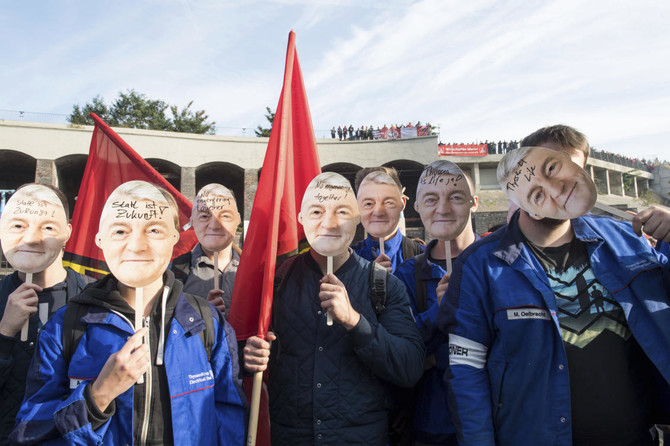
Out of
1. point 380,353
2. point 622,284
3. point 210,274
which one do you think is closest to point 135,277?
point 380,353

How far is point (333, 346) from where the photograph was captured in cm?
239

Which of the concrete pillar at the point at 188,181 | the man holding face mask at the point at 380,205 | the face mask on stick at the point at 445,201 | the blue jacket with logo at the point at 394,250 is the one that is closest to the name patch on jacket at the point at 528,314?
the face mask on stick at the point at 445,201

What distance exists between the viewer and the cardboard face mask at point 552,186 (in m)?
2.16

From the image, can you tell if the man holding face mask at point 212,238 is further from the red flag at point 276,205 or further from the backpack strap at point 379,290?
the backpack strap at point 379,290

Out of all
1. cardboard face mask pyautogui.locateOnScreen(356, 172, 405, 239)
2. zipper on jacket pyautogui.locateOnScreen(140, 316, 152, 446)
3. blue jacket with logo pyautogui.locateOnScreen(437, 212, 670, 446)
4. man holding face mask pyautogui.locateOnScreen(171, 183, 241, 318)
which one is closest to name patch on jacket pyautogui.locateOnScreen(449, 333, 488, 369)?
blue jacket with logo pyautogui.locateOnScreen(437, 212, 670, 446)

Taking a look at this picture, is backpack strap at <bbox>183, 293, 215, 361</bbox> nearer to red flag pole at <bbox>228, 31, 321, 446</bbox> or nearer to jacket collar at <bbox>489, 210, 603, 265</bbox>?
red flag pole at <bbox>228, 31, 321, 446</bbox>

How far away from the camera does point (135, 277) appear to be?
2090 mm

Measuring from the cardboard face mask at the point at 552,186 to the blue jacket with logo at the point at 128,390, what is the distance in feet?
5.55

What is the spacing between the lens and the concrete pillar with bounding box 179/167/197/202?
24.8 m

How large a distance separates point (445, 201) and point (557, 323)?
1.03 m

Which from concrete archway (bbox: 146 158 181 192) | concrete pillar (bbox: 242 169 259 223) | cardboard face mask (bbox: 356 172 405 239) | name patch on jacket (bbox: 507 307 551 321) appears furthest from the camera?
concrete archway (bbox: 146 158 181 192)

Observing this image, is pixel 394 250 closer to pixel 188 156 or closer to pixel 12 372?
pixel 12 372

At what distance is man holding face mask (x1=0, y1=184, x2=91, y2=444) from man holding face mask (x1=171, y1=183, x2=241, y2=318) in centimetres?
85

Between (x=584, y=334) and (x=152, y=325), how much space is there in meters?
2.01
